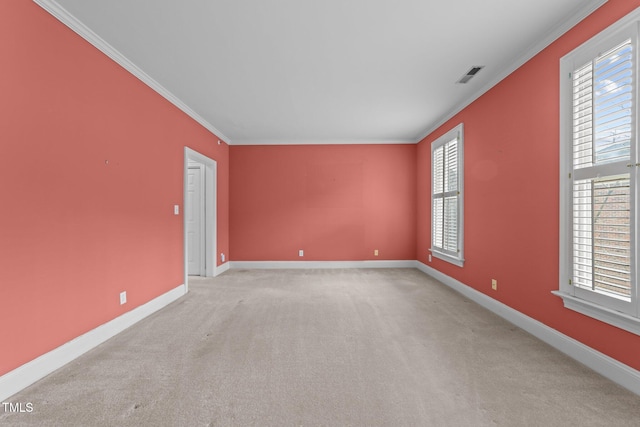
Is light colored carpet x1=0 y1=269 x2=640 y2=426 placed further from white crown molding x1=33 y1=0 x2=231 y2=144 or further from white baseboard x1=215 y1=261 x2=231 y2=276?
white crown molding x1=33 y1=0 x2=231 y2=144

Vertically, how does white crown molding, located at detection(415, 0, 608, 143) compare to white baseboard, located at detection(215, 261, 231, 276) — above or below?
above

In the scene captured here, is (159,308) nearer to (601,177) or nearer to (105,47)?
(105,47)

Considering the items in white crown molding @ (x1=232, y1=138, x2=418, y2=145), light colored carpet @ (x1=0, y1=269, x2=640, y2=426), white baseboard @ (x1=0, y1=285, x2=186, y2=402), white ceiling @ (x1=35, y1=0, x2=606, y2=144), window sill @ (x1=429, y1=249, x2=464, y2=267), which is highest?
white ceiling @ (x1=35, y1=0, x2=606, y2=144)

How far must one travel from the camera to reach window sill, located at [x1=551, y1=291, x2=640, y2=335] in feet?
5.97

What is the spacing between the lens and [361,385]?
1913 millimetres

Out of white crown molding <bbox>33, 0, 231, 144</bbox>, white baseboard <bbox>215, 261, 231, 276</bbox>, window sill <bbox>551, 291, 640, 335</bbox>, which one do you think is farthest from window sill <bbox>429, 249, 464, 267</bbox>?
white crown molding <bbox>33, 0, 231, 144</bbox>

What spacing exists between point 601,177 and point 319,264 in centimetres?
468

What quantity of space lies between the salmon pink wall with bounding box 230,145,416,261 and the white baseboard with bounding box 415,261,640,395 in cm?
263

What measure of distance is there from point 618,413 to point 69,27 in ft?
15.1

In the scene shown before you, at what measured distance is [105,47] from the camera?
8.57 ft

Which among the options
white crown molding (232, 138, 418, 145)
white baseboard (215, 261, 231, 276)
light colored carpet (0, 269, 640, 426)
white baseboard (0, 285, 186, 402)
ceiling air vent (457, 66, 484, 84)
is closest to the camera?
light colored carpet (0, 269, 640, 426)

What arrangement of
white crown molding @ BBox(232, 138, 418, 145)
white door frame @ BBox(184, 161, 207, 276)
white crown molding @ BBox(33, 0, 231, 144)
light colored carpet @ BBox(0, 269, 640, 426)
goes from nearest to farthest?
light colored carpet @ BBox(0, 269, 640, 426) < white crown molding @ BBox(33, 0, 231, 144) < white door frame @ BBox(184, 161, 207, 276) < white crown molding @ BBox(232, 138, 418, 145)

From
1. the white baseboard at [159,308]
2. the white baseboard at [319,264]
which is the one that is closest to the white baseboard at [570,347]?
the white baseboard at [159,308]

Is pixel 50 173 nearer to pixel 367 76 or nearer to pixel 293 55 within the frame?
pixel 293 55
